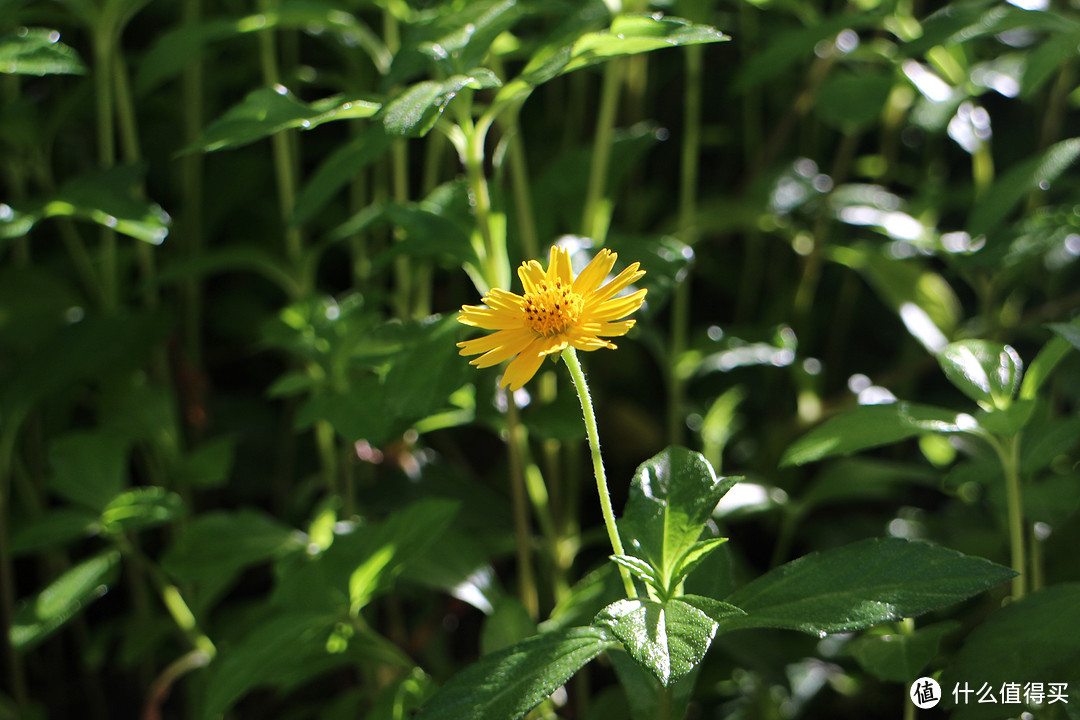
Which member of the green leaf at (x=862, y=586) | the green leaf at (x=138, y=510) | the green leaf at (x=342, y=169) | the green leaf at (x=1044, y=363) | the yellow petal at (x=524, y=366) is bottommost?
the green leaf at (x=138, y=510)

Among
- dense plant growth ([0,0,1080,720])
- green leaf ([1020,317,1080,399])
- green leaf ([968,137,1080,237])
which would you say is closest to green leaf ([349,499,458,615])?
dense plant growth ([0,0,1080,720])

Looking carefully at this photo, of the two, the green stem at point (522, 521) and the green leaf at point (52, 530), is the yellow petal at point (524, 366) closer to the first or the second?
the green stem at point (522, 521)

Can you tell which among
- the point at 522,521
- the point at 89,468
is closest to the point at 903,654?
the point at 522,521

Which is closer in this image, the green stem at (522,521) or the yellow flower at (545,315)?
the yellow flower at (545,315)

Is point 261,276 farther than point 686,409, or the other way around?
point 261,276

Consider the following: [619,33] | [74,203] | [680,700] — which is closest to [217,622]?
[74,203]

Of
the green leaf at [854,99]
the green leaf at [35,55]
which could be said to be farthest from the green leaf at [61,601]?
the green leaf at [854,99]

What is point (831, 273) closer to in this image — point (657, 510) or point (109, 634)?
point (657, 510)
